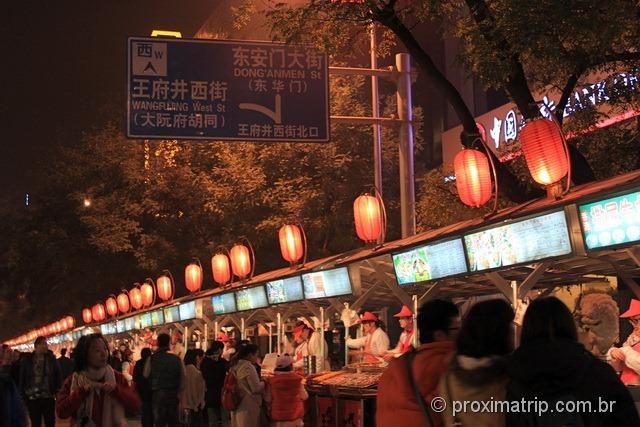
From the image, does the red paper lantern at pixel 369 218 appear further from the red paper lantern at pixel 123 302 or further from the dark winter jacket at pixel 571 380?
the red paper lantern at pixel 123 302

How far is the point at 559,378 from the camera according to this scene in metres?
3.91

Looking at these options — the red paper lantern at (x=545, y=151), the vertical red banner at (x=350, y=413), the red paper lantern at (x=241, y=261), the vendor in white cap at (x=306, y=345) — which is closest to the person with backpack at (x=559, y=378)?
the red paper lantern at (x=545, y=151)

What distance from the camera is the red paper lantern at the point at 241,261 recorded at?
2292 cm

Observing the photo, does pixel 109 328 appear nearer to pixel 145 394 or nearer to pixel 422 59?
pixel 145 394

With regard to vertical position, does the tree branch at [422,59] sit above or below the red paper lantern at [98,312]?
above

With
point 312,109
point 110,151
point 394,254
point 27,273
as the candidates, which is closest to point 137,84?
point 312,109

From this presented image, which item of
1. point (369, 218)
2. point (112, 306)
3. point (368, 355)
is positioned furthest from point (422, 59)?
point (112, 306)

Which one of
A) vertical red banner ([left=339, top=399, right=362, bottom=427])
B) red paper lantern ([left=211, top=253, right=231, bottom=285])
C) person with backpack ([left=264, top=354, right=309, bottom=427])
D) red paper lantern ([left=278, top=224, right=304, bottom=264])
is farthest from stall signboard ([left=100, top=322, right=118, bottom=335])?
person with backpack ([left=264, top=354, right=309, bottom=427])

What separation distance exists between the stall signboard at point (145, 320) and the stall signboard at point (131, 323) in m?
0.91

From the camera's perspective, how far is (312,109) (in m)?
14.8

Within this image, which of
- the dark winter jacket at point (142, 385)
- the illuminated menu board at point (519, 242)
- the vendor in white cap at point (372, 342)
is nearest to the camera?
the illuminated menu board at point (519, 242)

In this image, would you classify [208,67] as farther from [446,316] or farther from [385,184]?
[385,184]

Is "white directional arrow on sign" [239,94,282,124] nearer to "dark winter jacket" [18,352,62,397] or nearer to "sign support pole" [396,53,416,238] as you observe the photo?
"sign support pole" [396,53,416,238]

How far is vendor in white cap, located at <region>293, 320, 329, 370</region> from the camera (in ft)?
54.5
